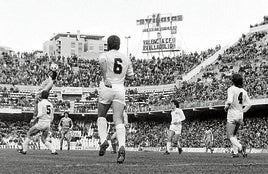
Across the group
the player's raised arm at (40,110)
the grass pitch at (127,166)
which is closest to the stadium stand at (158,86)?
the player's raised arm at (40,110)

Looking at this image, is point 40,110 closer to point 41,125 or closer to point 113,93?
point 41,125

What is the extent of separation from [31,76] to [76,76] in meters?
5.82

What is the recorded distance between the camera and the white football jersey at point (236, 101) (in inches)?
626

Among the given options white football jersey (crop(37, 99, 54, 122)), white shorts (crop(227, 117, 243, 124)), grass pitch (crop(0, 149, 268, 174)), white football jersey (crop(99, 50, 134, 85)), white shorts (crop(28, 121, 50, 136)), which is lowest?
grass pitch (crop(0, 149, 268, 174))

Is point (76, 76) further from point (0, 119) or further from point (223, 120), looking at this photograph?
point (223, 120)

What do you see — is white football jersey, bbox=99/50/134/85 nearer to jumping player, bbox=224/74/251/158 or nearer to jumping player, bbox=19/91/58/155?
jumping player, bbox=224/74/251/158

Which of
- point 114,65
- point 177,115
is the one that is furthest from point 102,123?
point 177,115

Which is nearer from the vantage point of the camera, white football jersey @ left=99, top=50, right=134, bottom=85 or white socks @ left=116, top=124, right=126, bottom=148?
white socks @ left=116, top=124, right=126, bottom=148

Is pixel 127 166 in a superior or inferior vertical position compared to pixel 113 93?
inferior

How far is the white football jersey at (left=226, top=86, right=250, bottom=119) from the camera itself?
1589cm

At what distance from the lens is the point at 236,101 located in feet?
52.6

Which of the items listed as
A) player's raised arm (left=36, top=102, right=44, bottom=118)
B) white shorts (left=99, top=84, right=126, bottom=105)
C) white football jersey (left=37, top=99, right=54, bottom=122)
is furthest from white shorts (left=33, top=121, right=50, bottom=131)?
white shorts (left=99, top=84, right=126, bottom=105)

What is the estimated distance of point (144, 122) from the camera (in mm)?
60938

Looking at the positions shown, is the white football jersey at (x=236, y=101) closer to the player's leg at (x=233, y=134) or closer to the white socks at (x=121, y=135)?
the player's leg at (x=233, y=134)
